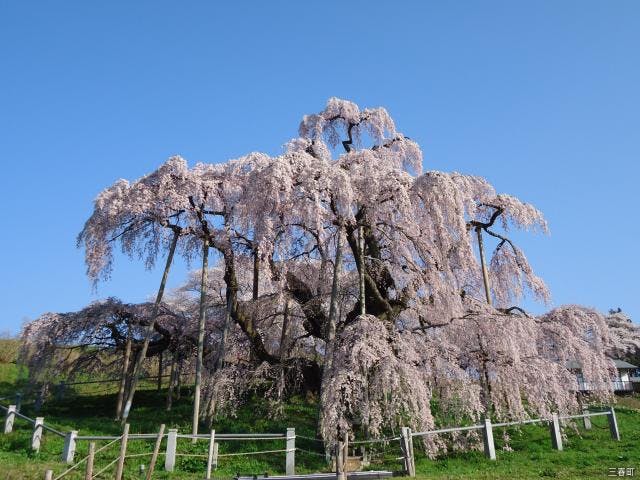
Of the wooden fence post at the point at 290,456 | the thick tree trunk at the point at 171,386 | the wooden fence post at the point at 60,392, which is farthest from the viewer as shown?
the wooden fence post at the point at 60,392

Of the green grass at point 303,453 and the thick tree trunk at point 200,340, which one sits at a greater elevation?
the thick tree trunk at point 200,340

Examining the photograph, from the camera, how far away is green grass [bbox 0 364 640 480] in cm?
1137

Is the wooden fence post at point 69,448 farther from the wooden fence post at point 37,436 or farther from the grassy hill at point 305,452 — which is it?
the wooden fence post at point 37,436

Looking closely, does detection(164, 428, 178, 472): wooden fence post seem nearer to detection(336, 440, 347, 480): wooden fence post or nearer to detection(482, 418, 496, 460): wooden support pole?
detection(336, 440, 347, 480): wooden fence post

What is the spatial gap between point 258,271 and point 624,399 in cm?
2500

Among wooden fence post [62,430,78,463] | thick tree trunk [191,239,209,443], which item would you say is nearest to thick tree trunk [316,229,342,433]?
thick tree trunk [191,239,209,443]

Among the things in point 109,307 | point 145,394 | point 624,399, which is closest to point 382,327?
point 109,307

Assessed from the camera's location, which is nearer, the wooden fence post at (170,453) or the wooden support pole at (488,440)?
the wooden fence post at (170,453)

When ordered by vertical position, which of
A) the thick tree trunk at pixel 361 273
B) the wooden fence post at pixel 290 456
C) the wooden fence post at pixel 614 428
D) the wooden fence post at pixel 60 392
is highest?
the thick tree trunk at pixel 361 273

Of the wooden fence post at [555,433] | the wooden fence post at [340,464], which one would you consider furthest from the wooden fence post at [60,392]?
the wooden fence post at [555,433]

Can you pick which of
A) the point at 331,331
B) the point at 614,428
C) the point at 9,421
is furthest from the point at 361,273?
the point at 9,421

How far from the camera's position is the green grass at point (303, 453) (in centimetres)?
1137

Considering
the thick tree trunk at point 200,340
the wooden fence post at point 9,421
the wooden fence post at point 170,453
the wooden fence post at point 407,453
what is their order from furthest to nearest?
1. the wooden fence post at point 9,421
2. the thick tree trunk at point 200,340
3. the wooden fence post at point 170,453
4. the wooden fence post at point 407,453

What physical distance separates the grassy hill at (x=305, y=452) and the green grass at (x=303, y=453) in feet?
0.06
